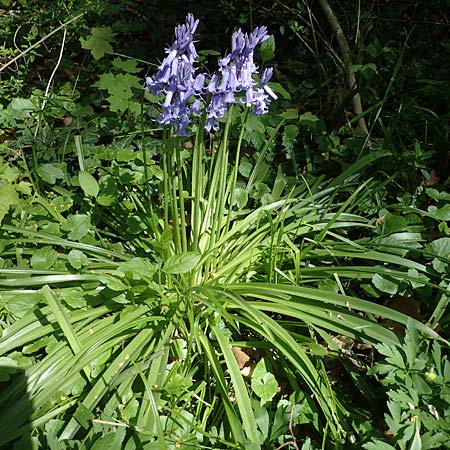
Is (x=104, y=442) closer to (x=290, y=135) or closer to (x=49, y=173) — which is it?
(x=49, y=173)

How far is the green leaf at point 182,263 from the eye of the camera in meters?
2.08

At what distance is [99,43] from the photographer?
3256 mm

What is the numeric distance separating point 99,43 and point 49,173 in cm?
97

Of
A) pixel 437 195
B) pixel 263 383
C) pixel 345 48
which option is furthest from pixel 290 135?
pixel 263 383

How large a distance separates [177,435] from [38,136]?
196 cm

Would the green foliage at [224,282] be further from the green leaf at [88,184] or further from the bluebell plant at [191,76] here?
the bluebell plant at [191,76]

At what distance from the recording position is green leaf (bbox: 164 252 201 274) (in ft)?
6.82

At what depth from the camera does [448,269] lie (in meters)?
2.23

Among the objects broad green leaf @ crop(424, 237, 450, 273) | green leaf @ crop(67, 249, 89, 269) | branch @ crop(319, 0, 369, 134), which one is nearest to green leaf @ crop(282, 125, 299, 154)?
branch @ crop(319, 0, 369, 134)

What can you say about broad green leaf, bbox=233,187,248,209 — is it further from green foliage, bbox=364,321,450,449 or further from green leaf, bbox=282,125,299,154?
green foliage, bbox=364,321,450,449

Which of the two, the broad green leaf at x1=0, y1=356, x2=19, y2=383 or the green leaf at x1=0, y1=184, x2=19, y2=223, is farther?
the green leaf at x1=0, y1=184, x2=19, y2=223

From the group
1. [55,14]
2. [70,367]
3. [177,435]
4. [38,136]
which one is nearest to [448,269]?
[177,435]

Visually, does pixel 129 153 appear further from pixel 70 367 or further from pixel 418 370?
pixel 418 370

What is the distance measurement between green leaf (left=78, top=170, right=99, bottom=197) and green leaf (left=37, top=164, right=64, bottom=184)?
22cm
